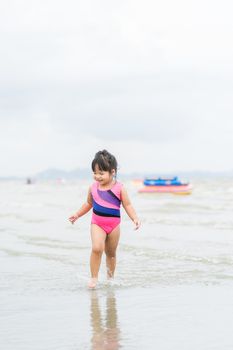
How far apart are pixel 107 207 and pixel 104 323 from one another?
6.95 ft

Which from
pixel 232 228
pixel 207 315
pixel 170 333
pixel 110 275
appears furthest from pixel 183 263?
pixel 232 228

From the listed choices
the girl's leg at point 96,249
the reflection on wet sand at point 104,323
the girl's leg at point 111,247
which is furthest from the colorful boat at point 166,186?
the reflection on wet sand at point 104,323

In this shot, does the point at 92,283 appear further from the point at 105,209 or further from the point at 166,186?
the point at 166,186

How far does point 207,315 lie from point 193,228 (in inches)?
322

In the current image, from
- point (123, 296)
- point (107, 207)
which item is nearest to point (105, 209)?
point (107, 207)

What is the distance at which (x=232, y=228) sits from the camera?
13.0m

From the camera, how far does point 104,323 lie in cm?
498

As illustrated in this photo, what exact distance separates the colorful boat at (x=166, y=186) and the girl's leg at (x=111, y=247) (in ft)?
97.2

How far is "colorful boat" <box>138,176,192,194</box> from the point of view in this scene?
36.9 m

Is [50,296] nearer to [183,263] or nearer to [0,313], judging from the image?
[0,313]

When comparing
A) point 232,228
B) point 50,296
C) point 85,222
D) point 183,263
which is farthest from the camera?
point 85,222

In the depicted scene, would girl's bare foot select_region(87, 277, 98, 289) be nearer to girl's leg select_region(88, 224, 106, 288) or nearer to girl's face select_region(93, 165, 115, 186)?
girl's leg select_region(88, 224, 106, 288)

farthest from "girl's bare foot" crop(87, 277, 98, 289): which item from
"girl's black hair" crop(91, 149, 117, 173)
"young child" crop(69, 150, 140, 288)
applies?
"girl's black hair" crop(91, 149, 117, 173)

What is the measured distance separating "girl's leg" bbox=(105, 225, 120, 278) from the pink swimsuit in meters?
0.06
